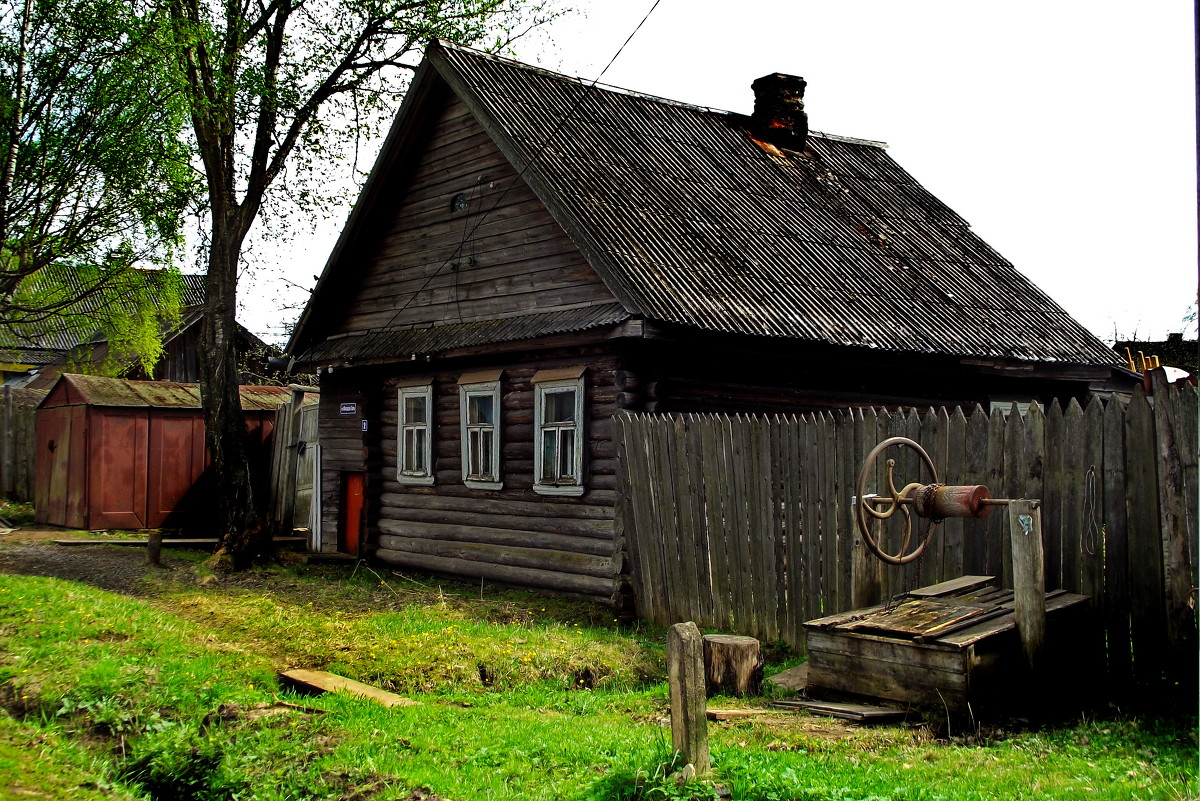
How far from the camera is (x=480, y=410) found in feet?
45.4

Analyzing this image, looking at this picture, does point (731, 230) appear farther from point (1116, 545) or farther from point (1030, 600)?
point (1030, 600)

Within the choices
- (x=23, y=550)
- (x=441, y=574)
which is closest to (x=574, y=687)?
(x=441, y=574)

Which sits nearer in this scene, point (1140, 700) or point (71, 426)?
point (1140, 700)

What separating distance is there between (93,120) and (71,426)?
6.05 meters

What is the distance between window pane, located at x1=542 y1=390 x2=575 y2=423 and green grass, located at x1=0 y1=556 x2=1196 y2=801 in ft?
9.02

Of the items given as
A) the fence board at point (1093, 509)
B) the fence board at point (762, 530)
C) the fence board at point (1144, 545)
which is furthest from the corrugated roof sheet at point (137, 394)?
the fence board at point (1144, 545)

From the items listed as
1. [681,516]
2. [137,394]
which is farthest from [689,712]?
[137,394]

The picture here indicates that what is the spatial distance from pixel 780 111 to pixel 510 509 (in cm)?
936

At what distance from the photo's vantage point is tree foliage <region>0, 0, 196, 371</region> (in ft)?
48.6

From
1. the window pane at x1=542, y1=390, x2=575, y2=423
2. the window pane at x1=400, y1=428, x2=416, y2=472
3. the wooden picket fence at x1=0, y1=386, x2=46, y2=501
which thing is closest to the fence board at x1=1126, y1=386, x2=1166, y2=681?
the window pane at x1=542, y1=390, x2=575, y2=423

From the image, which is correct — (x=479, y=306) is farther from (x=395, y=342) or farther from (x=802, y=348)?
(x=802, y=348)

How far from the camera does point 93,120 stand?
15656 millimetres

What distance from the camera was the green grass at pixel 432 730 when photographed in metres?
5.06

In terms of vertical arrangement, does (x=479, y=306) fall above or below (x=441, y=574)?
above
